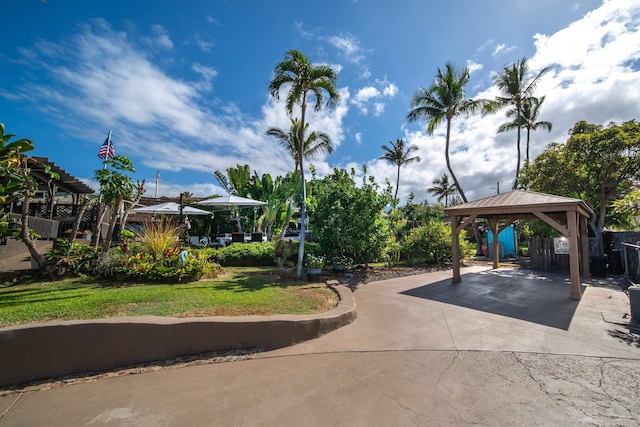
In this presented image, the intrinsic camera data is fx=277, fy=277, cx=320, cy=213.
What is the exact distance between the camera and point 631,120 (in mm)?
10906

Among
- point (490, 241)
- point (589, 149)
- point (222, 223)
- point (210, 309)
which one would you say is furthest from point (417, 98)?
point (210, 309)

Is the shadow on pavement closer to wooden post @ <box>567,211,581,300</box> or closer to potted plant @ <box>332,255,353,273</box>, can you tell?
wooden post @ <box>567,211,581,300</box>

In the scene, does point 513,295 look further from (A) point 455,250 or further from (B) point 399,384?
(B) point 399,384

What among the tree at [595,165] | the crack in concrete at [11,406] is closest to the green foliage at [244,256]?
the crack in concrete at [11,406]

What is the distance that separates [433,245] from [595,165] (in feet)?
21.9

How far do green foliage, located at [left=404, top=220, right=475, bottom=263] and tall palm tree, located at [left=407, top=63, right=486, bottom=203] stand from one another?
6211 mm

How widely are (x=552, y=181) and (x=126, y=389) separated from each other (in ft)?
49.0

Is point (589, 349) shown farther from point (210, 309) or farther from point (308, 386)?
point (210, 309)

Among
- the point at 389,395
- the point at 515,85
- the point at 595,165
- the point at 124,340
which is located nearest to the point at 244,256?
the point at 124,340

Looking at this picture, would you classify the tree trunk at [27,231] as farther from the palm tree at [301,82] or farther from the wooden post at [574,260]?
the wooden post at [574,260]

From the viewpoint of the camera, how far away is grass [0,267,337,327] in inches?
165

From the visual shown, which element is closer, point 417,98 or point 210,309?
point 210,309

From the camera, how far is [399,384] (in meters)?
A: 2.93

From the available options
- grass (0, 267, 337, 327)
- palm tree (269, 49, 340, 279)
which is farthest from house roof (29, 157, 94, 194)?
palm tree (269, 49, 340, 279)
